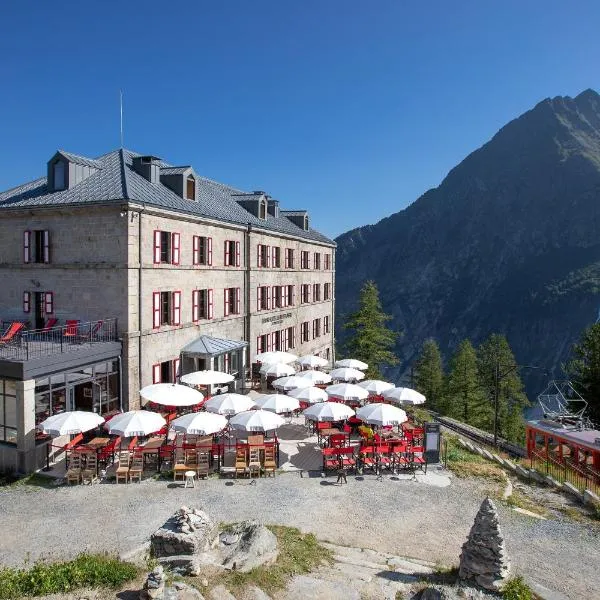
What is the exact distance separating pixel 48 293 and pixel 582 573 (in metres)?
25.2

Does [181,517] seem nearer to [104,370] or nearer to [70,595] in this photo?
[70,595]

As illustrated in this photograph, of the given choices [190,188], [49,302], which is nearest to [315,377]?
[190,188]

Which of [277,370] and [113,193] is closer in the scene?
[113,193]

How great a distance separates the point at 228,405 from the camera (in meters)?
20.2

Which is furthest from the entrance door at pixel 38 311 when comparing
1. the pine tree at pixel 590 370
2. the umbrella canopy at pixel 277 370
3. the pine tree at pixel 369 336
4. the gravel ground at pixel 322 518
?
the pine tree at pixel 590 370

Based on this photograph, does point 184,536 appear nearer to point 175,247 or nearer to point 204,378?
point 204,378

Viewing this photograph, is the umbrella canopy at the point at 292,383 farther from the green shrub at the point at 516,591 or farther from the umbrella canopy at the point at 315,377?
the green shrub at the point at 516,591

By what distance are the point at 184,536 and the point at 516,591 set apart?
7.12 metres

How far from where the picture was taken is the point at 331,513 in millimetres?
14852

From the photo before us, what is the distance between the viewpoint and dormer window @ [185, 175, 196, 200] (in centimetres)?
2944

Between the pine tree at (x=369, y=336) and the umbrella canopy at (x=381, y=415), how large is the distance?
2972cm

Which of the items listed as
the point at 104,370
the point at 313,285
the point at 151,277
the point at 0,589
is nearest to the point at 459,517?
the point at 0,589

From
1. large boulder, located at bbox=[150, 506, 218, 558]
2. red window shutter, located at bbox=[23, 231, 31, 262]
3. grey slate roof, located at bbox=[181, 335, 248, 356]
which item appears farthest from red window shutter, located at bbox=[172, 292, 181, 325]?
large boulder, located at bbox=[150, 506, 218, 558]

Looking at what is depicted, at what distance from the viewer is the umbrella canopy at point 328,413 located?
19.7 meters
